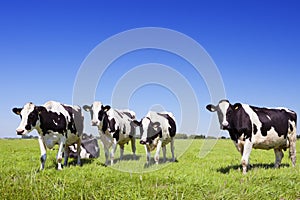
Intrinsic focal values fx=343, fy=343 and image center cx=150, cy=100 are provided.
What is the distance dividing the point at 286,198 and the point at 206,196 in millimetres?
1873

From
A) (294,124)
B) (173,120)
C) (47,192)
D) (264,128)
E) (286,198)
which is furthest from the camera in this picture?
(173,120)

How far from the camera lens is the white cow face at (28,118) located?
33.0 ft

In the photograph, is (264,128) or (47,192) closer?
(47,192)

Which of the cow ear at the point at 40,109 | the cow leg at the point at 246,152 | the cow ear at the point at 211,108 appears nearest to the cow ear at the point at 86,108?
the cow ear at the point at 40,109

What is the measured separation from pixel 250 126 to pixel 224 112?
2.96 ft

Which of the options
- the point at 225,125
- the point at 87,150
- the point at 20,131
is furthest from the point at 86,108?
the point at 225,125

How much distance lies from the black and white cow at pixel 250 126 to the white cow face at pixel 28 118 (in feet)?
18.0

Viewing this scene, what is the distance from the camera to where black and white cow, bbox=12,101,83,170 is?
1027cm

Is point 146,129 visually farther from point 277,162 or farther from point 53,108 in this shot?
point 277,162

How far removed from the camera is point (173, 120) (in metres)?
14.7

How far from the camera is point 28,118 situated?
1023 cm

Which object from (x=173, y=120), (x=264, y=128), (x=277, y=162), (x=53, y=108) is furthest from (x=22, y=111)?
(x=277, y=162)

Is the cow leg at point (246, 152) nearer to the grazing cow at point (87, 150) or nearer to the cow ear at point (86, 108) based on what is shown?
the cow ear at point (86, 108)

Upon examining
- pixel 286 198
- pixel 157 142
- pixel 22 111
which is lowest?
pixel 286 198
